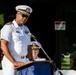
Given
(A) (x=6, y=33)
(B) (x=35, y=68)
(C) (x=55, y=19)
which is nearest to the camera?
(B) (x=35, y=68)

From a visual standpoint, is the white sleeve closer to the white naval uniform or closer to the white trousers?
the white naval uniform

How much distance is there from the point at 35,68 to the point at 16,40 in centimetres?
38

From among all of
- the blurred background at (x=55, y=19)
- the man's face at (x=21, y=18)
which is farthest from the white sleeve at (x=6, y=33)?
the blurred background at (x=55, y=19)

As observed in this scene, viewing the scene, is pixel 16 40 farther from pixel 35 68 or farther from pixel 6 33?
pixel 35 68

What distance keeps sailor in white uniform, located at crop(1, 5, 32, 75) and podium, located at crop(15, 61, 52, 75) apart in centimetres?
Answer: 16

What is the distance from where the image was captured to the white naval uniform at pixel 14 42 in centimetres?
349

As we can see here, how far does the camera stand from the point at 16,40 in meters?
3.55

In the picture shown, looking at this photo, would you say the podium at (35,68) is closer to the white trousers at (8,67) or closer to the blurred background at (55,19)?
the white trousers at (8,67)

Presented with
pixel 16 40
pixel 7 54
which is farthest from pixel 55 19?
pixel 7 54

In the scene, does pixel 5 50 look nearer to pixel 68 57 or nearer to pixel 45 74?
pixel 45 74

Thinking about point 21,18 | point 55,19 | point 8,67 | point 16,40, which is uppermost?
point 21,18

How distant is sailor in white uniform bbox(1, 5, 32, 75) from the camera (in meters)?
3.46

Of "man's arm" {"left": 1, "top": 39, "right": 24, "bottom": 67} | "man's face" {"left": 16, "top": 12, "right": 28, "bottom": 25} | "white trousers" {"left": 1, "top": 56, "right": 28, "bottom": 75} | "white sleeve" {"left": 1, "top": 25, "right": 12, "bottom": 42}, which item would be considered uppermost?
"man's face" {"left": 16, "top": 12, "right": 28, "bottom": 25}

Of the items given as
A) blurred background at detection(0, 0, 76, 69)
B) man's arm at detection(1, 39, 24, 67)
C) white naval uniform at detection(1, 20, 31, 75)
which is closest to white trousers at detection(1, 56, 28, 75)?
white naval uniform at detection(1, 20, 31, 75)
